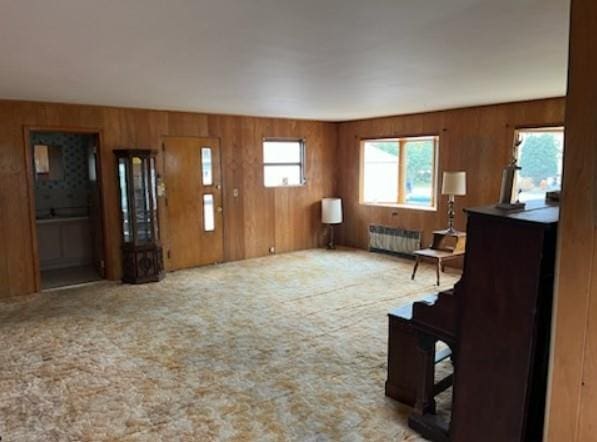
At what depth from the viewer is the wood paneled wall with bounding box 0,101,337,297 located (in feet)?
17.1

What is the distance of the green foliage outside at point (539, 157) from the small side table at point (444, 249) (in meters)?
1.20

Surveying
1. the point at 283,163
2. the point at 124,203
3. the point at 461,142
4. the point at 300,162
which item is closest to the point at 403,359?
the point at 461,142

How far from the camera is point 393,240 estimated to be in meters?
7.35

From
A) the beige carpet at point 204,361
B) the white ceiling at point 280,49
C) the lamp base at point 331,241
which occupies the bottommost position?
the beige carpet at point 204,361

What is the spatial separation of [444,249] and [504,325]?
410 centimetres

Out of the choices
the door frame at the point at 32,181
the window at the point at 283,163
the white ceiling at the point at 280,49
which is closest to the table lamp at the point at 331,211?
the window at the point at 283,163

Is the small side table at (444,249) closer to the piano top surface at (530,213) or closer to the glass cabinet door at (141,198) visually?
the piano top surface at (530,213)

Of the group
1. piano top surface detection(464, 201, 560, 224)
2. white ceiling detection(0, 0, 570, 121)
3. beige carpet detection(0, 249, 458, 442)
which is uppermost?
white ceiling detection(0, 0, 570, 121)

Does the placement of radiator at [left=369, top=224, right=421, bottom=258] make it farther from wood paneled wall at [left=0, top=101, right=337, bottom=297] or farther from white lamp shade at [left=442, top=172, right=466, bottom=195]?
white lamp shade at [left=442, top=172, right=466, bottom=195]

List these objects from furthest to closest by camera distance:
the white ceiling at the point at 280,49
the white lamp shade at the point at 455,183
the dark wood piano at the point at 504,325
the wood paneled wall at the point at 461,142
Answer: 1. the white lamp shade at the point at 455,183
2. the wood paneled wall at the point at 461,142
3. the white ceiling at the point at 280,49
4. the dark wood piano at the point at 504,325

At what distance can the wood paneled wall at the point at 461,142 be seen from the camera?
18.3ft

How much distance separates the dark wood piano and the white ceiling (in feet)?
3.76

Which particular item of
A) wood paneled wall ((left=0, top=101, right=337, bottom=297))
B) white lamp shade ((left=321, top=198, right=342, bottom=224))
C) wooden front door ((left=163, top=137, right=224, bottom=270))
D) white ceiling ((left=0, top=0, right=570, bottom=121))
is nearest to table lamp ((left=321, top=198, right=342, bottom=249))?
white lamp shade ((left=321, top=198, right=342, bottom=224))

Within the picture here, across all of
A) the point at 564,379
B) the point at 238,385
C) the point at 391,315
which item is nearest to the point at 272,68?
the point at 391,315
